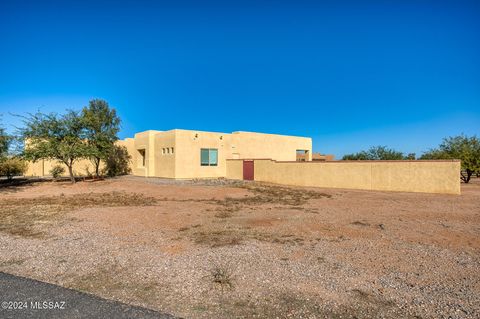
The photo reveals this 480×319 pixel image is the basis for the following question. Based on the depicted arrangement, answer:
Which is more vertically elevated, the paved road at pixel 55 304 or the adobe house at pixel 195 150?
the adobe house at pixel 195 150

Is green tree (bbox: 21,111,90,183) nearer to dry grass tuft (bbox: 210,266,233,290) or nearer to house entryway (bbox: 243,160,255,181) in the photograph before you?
house entryway (bbox: 243,160,255,181)

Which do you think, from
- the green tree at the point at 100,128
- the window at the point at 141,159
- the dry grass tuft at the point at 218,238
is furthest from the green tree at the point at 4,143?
the dry grass tuft at the point at 218,238

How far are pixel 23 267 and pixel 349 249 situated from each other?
654 centimetres

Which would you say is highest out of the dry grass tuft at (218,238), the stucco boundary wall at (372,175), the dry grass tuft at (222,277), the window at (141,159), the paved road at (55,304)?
the window at (141,159)

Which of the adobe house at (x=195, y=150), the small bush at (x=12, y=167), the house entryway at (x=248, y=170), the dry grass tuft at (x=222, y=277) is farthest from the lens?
the house entryway at (x=248, y=170)

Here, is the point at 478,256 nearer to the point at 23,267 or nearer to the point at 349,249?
the point at 349,249

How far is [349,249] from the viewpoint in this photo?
6.23 meters

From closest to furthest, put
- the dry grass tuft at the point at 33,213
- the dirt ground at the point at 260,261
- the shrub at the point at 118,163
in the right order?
the dirt ground at the point at 260,261
the dry grass tuft at the point at 33,213
the shrub at the point at 118,163

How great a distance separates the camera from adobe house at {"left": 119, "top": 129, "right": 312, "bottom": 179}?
2727 cm

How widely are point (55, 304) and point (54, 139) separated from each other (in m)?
21.8

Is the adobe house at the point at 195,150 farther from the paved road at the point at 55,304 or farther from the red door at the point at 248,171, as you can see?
the paved road at the point at 55,304

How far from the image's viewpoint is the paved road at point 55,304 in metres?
3.43

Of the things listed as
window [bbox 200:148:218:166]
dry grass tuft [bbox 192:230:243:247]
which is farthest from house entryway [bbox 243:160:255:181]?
dry grass tuft [bbox 192:230:243:247]

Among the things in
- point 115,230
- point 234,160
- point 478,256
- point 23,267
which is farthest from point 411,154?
point 23,267
